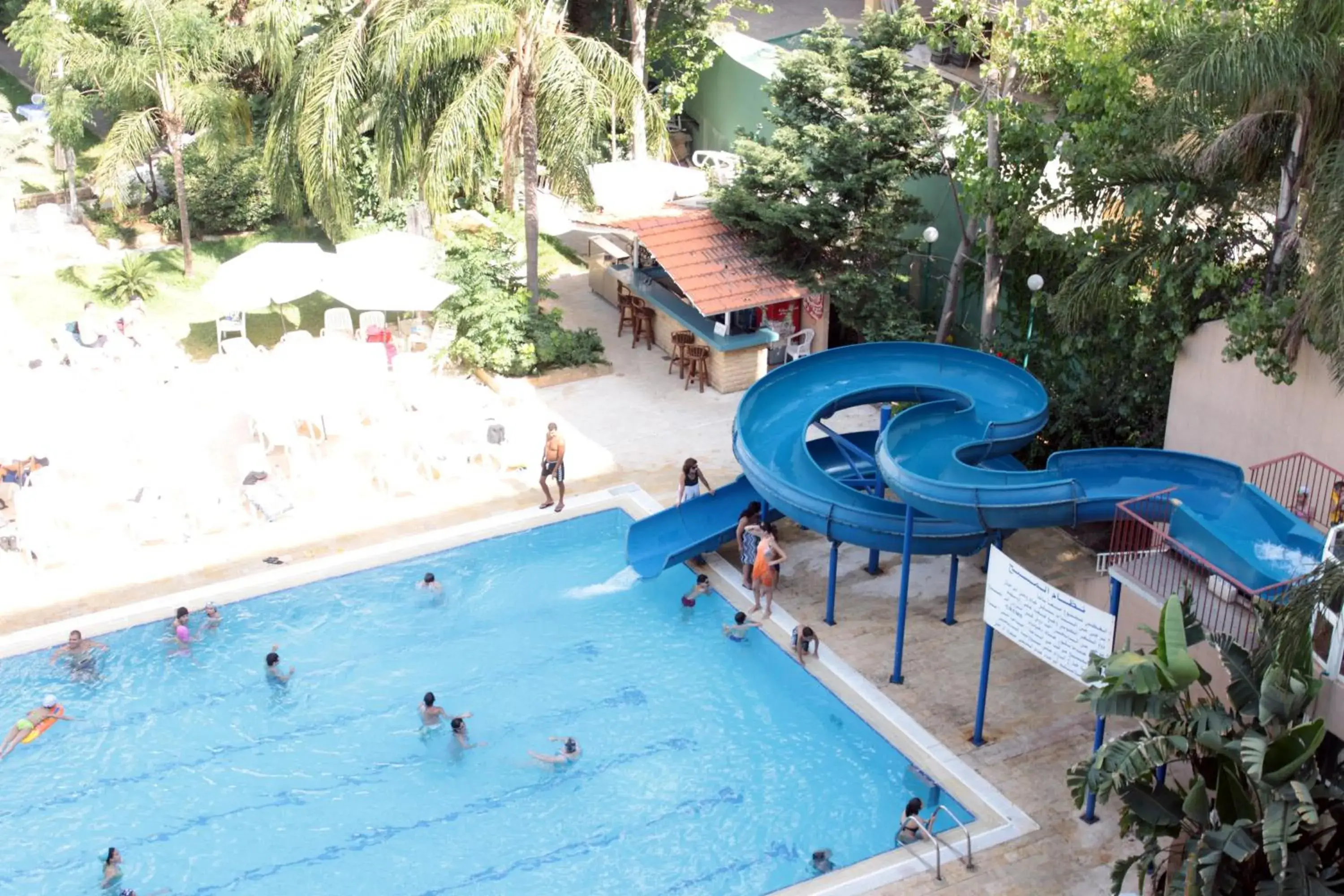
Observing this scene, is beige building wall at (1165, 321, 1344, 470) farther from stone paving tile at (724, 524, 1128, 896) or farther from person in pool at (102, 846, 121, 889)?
person in pool at (102, 846, 121, 889)

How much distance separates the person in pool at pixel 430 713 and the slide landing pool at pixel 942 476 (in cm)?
400

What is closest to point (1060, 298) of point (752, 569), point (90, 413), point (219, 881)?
point (752, 569)

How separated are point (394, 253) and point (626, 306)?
447 centimetres

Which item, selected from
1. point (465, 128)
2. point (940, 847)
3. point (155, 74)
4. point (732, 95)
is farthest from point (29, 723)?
point (732, 95)

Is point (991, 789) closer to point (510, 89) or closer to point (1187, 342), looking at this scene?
point (1187, 342)

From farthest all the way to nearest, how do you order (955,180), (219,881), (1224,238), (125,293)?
(125,293) → (955,180) → (1224,238) → (219,881)

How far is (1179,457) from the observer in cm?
1584

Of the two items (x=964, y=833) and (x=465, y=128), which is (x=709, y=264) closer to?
(x=465, y=128)

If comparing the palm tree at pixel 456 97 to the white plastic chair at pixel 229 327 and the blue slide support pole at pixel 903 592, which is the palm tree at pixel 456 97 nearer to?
the white plastic chair at pixel 229 327

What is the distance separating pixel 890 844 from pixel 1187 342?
7730mm

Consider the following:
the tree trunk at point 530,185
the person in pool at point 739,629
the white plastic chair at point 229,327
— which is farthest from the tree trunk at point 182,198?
the person in pool at point 739,629

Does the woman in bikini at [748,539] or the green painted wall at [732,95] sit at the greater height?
the green painted wall at [732,95]

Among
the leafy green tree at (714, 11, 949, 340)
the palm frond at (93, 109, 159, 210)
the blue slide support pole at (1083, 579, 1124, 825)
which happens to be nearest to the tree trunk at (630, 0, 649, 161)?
the leafy green tree at (714, 11, 949, 340)

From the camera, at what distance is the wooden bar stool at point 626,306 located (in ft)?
87.7
